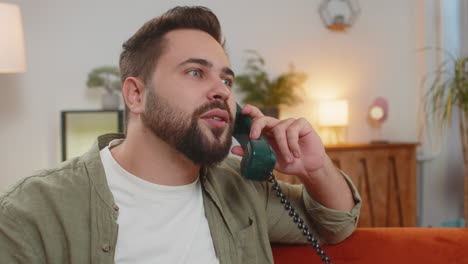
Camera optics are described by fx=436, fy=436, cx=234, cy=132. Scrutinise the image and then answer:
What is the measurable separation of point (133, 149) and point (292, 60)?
2563 millimetres

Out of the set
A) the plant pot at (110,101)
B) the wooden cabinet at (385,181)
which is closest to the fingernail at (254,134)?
the plant pot at (110,101)

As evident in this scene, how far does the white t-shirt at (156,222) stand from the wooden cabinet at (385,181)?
2.28m

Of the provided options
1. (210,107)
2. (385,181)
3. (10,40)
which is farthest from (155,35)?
(385,181)

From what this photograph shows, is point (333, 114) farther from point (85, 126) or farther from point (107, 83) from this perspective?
point (85, 126)

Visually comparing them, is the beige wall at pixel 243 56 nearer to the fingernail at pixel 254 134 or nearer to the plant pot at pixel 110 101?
the plant pot at pixel 110 101

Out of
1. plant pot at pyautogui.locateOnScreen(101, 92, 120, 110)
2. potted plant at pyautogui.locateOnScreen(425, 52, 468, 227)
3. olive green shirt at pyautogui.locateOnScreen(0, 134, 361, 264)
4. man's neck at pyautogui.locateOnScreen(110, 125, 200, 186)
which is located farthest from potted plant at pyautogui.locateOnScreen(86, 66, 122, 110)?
potted plant at pyautogui.locateOnScreen(425, 52, 468, 227)

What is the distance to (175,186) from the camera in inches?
48.8

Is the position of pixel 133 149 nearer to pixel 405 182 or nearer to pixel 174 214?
pixel 174 214

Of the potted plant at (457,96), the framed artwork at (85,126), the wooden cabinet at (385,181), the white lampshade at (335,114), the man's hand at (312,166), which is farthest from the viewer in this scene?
the white lampshade at (335,114)

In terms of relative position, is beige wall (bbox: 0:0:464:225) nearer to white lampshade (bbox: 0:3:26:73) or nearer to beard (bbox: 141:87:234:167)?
white lampshade (bbox: 0:3:26:73)

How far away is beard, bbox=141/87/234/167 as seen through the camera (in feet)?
3.83

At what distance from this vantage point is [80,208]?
3.45ft

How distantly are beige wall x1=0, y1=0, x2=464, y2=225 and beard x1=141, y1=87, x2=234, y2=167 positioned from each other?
1.87 meters

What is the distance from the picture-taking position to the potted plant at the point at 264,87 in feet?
10.7
